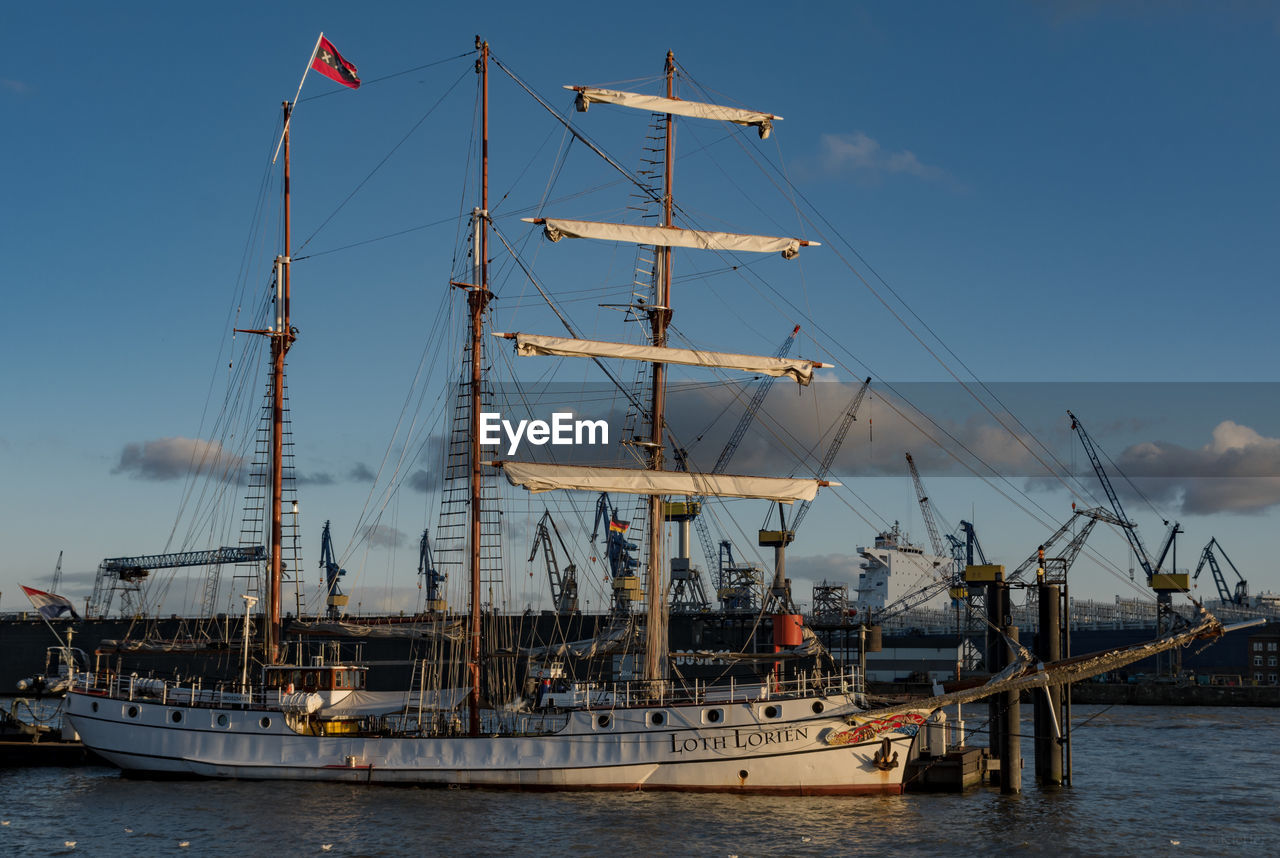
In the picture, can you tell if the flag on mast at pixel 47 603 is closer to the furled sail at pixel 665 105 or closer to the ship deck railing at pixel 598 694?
the ship deck railing at pixel 598 694

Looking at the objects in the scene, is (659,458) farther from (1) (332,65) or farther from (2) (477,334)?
(1) (332,65)

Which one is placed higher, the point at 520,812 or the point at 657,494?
the point at 657,494

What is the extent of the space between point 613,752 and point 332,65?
35.8m

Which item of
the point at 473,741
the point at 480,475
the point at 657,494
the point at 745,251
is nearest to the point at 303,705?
the point at 473,741

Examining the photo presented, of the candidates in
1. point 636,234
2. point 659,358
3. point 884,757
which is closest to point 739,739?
point 884,757

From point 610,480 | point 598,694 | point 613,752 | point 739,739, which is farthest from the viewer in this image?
point 610,480

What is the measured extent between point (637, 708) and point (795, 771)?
6930mm

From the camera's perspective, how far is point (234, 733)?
51.9 m

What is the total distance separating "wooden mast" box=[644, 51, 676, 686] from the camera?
53406 millimetres

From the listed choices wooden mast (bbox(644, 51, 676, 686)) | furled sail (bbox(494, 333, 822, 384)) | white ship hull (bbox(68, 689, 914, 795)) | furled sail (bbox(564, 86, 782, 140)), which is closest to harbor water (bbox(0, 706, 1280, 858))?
white ship hull (bbox(68, 689, 914, 795))

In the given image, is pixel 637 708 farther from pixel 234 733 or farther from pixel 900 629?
pixel 900 629

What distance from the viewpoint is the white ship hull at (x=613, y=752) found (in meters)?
46.4

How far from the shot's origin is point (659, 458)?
56.1 m

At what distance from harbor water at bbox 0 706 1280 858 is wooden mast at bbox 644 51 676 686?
8.14 metres
